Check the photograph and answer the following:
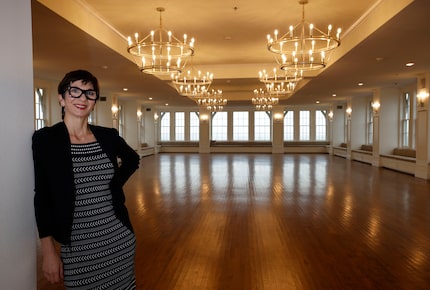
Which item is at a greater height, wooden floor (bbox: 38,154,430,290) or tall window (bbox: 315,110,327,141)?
tall window (bbox: 315,110,327,141)

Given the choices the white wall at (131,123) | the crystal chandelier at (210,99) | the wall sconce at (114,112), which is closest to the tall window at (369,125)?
the crystal chandelier at (210,99)

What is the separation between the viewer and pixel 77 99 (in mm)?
1499

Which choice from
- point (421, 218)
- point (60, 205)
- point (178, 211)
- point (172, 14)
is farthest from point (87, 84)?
point (421, 218)

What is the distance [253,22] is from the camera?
290 inches

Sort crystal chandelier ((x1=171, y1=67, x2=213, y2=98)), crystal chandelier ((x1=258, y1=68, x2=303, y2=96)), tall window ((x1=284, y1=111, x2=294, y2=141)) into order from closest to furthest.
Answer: crystal chandelier ((x1=258, y1=68, x2=303, y2=96)) → crystal chandelier ((x1=171, y1=67, x2=213, y2=98)) → tall window ((x1=284, y1=111, x2=294, y2=141))

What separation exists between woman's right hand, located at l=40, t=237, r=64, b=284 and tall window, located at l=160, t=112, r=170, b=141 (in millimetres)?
24293

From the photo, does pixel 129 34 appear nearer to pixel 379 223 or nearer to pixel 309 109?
pixel 379 223

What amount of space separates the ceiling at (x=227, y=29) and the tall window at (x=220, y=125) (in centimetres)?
1436

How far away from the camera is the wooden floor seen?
3.58 metres

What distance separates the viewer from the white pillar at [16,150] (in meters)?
1.20

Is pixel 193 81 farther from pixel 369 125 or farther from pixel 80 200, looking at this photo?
pixel 369 125

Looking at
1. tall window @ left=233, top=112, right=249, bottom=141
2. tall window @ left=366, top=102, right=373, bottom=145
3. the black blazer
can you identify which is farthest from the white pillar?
tall window @ left=233, top=112, right=249, bottom=141

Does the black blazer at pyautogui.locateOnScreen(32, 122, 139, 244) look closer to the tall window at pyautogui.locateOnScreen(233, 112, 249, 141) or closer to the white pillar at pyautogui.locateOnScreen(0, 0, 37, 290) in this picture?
the white pillar at pyautogui.locateOnScreen(0, 0, 37, 290)

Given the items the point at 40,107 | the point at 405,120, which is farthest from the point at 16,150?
the point at 405,120
